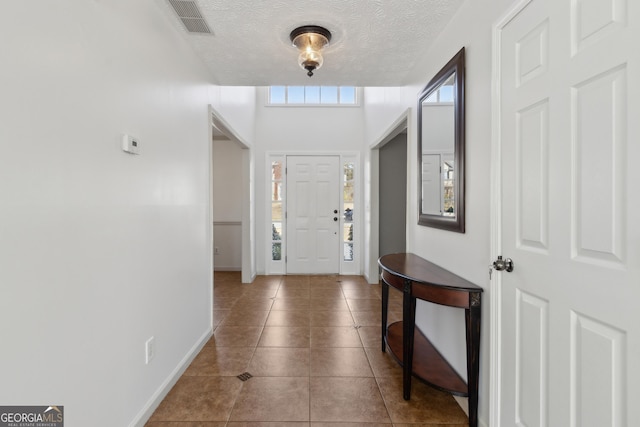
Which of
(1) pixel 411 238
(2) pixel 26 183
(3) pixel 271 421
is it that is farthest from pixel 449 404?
(2) pixel 26 183

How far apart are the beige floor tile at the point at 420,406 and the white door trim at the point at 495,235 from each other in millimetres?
309

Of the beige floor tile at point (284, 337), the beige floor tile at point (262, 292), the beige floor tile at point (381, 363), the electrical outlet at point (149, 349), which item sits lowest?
the beige floor tile at point (381, 363)

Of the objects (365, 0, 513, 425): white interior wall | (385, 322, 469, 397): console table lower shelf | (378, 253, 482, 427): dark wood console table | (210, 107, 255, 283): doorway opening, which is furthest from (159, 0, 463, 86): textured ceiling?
(210, 107, 255, 283): doorway opening

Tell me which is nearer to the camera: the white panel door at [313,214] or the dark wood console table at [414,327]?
the dark wood console table at [414,327]

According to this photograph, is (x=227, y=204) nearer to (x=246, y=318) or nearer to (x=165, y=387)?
(x=246, y=318)

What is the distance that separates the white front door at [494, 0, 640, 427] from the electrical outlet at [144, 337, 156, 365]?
1.87m

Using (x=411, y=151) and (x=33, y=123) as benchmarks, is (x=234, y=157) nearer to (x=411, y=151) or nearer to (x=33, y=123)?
(x=411, y=151)

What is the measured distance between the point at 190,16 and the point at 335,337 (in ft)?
8.91

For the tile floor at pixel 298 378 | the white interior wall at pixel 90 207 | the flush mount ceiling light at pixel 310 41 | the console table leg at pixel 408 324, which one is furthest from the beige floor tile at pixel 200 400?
the flush mount ceiling light at pixel 310 41

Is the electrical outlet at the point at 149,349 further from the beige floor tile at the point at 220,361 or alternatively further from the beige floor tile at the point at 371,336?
the beige floor tile at the point at 371,336

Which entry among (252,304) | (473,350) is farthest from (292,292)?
(473,350)

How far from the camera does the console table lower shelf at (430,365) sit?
1697mm

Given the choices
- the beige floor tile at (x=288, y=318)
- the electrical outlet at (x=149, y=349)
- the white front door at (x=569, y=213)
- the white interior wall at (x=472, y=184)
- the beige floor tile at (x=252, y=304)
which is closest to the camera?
the white front door at (x=569, y=213)

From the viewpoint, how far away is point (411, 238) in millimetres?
2682
